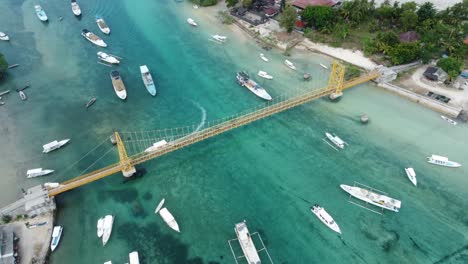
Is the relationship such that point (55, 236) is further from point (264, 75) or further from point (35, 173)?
point (264, 75)

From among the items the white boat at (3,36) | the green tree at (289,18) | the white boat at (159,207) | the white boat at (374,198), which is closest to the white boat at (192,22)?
the green tree at (289,18)

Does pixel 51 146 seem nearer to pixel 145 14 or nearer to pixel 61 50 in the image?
pixel 61 50

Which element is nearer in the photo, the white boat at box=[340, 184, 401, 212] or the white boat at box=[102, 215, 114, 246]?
the white boat at box=[102, 215, 114, 246]

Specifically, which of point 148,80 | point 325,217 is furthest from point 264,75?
point 325,217

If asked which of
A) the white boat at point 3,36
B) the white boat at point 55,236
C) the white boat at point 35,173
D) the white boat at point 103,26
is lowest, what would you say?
the white boat at point 55,236

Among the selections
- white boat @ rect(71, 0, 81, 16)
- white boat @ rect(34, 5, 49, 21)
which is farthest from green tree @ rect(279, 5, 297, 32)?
white boat @ rect(34, 5, 49, 21)

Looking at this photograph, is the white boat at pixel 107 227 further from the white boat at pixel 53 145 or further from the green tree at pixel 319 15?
the green tree at pixel 319 15

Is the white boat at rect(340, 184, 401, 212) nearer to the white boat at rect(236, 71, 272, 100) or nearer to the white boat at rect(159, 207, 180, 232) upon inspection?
the white boat at rect(236, 71, 272, 100)
